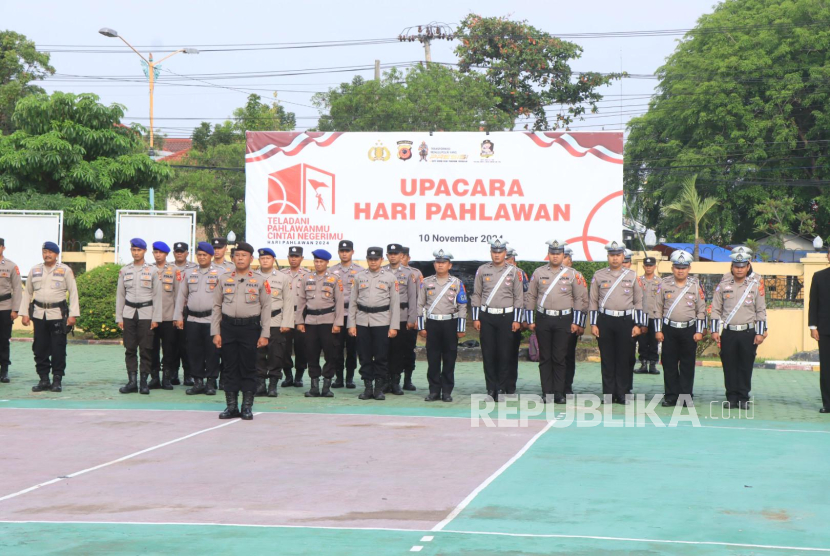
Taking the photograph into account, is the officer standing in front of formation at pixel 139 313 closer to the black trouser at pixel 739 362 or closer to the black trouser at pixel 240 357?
the black trouser at pixel 240 357

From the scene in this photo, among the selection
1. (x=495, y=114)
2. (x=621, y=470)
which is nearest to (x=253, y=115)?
(x=495, y=114)

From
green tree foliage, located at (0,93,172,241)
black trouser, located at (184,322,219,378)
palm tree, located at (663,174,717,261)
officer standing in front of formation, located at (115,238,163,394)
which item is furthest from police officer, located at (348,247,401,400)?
palm tree, located at (663,174,717,261)

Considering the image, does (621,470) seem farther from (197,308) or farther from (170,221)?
(170,221)

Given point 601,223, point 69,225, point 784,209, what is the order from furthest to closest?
point 784,209, point 69,225, point 601,223

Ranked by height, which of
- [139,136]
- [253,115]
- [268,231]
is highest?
[253,115]

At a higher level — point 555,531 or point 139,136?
point 139,136

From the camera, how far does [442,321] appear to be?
13344mm

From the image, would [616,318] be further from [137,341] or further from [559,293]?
[137,341]

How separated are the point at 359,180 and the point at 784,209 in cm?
→ 2510

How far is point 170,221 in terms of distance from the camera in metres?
21.3

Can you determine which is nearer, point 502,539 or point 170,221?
point 502,539

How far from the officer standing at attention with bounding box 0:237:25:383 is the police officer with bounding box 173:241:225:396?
8.35 ft

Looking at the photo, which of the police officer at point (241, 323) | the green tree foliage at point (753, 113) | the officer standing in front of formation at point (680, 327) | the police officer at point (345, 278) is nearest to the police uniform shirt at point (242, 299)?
the police officer at point (241, 323)

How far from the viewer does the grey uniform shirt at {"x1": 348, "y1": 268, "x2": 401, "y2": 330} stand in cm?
1341
